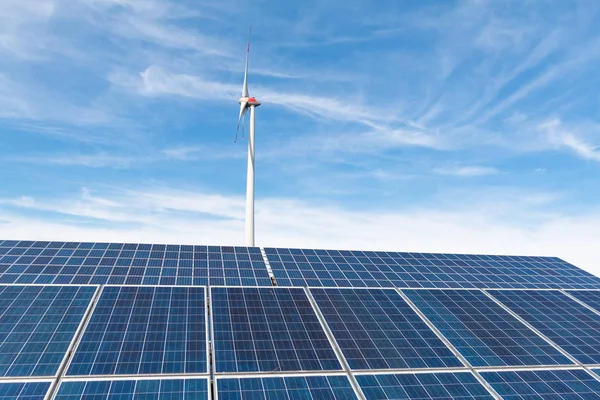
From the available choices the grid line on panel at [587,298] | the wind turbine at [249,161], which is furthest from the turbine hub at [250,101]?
the grid line on panel at [587,298]

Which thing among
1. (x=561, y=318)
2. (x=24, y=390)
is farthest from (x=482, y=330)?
(x=24, y=390)

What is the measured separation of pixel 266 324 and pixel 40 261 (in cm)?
1921

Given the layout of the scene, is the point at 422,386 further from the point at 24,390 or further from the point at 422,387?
the point at 24,390

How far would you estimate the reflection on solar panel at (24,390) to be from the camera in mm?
18797

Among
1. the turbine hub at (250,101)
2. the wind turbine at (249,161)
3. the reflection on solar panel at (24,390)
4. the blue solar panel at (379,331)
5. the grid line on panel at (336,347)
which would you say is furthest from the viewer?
the turbine hub at (250,101)

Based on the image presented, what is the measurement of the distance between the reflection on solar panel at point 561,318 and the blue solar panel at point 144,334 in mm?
23717

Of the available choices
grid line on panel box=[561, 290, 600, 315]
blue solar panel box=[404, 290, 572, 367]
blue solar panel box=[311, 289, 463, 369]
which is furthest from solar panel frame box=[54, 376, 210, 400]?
grid line on panel box=[561, 290, 600, 315]

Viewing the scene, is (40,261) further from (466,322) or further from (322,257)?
(466,322)

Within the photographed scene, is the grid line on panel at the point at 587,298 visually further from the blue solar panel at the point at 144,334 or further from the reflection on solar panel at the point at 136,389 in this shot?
the reflection on solar panel at the point at 136,389

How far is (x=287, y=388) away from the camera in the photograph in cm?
2086

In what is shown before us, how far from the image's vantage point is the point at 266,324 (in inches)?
1022

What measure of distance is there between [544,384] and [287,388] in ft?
48.4

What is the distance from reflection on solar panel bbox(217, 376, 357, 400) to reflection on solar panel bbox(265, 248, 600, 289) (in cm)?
1096

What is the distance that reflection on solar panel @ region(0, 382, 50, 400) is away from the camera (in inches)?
740
